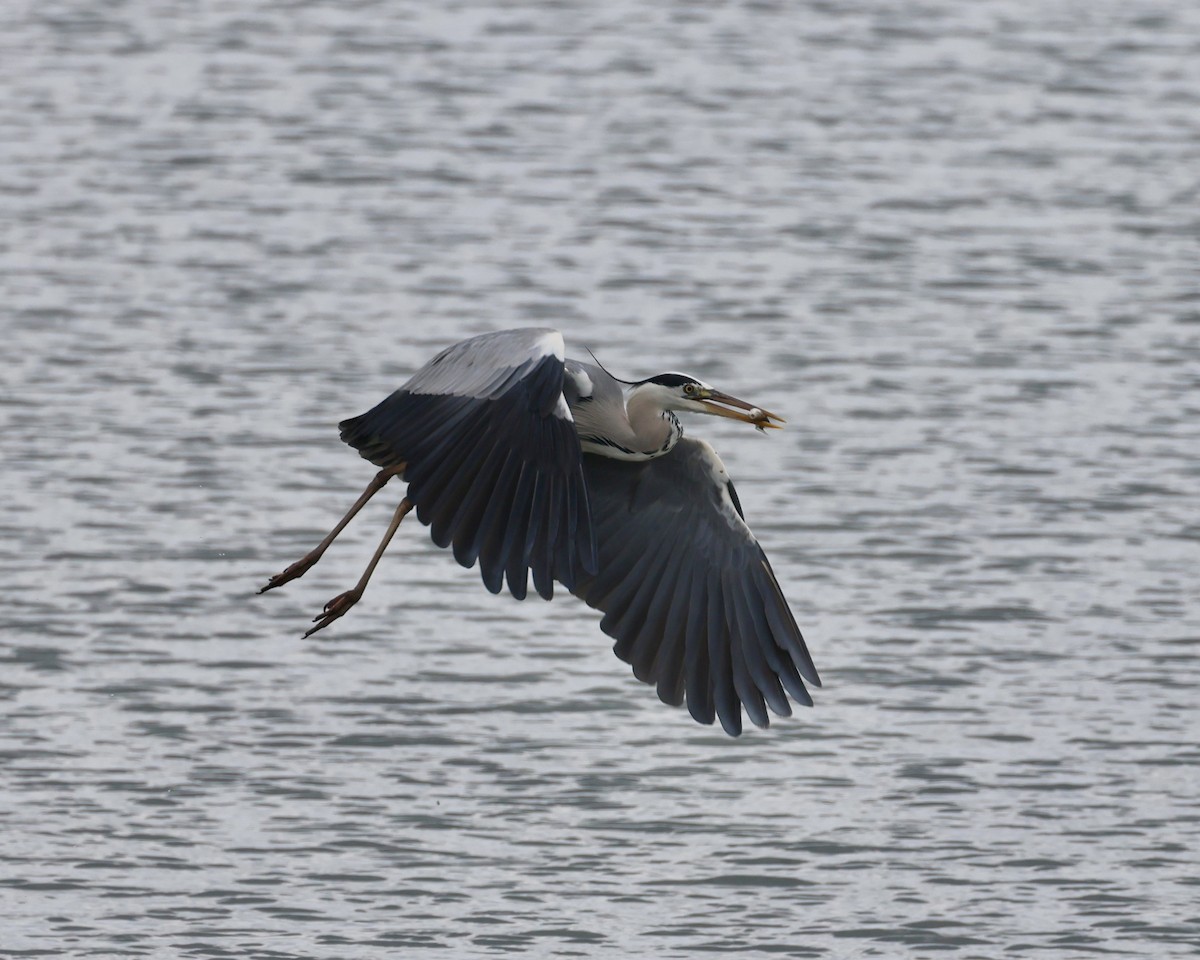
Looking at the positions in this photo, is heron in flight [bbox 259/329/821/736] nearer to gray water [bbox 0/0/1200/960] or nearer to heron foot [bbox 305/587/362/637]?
heron foot [bbox 305/587/362/637]

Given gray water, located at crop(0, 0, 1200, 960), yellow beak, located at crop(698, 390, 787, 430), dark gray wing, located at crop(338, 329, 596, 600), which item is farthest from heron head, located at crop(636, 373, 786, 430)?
gray water, located at crop(0, 0, 1200, 960)

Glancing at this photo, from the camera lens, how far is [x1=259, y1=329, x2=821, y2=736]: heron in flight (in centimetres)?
862

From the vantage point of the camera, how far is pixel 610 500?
1005cm

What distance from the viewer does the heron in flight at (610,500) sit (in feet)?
28.3

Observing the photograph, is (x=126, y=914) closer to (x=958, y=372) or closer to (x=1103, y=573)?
(x=1103, y=573)

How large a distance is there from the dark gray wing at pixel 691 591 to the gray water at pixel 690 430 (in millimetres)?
1025

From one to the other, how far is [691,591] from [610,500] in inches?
18.7

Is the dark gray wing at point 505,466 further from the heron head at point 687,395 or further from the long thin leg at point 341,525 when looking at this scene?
the heron head at point 687,395

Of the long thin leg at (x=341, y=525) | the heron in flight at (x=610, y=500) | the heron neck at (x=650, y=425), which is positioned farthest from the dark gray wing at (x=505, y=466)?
the heron neck at (x=650, y=425)

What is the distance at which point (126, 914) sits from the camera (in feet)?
33.5

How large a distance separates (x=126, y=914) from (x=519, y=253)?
1000 centimetres

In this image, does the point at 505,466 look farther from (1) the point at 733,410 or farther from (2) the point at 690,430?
(2) the point at 690,430

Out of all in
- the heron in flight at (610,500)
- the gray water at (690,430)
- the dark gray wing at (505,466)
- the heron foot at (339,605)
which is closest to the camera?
the dark gray wing at (505,466)

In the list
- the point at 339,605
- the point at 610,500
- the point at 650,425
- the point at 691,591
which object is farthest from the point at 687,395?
the point at 339,605
